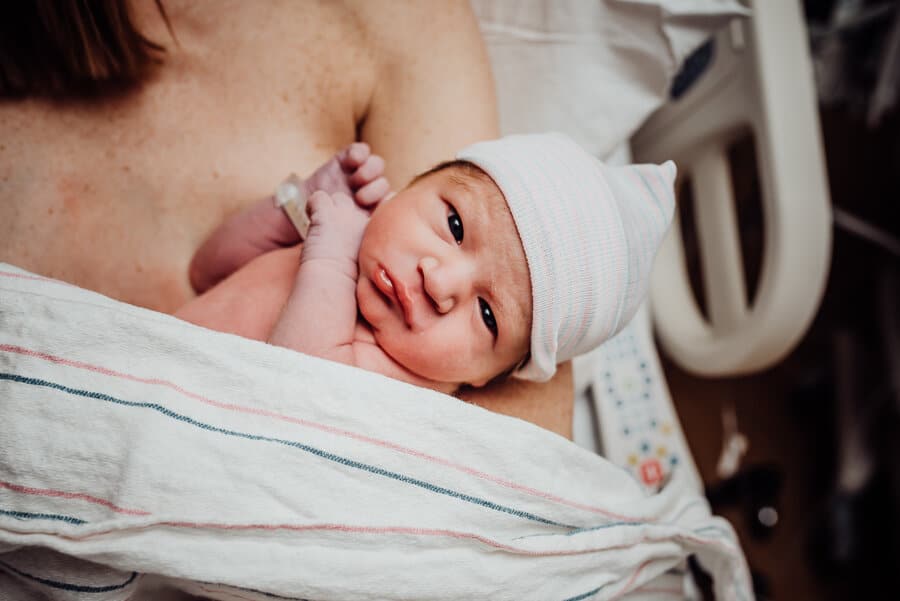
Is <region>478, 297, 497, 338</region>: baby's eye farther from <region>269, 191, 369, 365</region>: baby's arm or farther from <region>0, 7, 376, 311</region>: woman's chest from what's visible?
<region>0, 7, 376, 311</region>: woman's chest

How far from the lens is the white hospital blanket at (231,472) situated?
562 millimetres

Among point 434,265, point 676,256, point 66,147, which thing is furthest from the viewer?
point 676,256

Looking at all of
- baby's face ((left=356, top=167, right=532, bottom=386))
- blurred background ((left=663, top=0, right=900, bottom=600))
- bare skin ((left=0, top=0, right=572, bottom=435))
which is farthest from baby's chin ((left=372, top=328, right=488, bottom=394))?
blurred background ((left=663, top=0, right=900, bottom=600))

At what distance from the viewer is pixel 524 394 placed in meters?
0.89

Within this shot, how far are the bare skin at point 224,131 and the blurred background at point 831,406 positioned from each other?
1.34 metres

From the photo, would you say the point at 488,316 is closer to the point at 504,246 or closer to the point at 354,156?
the point at 504,246

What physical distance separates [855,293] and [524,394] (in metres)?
2.09

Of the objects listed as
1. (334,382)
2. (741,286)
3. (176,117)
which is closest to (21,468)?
(334,382)

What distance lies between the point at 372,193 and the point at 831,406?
2169 millimetres

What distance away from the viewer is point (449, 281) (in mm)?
719

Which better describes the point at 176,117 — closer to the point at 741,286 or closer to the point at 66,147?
the point at 66,147

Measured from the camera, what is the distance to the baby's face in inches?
29.1

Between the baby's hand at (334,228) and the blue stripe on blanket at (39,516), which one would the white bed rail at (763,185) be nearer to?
the baby's hand at (334,228)

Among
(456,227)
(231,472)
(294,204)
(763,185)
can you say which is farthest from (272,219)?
(763,185)
